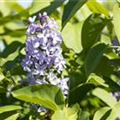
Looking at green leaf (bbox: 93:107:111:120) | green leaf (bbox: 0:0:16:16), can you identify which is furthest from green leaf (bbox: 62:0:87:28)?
green leaf (bbox: 0:0:16:16)

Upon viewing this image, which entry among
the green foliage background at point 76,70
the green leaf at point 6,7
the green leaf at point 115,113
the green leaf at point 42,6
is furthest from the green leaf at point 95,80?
the green leaf at point 6,7

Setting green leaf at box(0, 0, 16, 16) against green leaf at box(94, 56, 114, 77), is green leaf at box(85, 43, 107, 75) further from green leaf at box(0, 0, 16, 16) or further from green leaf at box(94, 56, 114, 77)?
green leaf at box(0, 0, 16, 16)

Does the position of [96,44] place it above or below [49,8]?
below

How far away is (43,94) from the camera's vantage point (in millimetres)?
1486

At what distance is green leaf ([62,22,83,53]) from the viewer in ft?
6.37

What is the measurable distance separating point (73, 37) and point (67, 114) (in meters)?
0.52

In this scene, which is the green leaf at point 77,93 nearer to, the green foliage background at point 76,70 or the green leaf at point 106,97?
the green foliage background at point 76,70

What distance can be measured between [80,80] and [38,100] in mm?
413

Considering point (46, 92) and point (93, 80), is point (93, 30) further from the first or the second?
point (46, 92)

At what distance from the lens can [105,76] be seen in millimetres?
1842

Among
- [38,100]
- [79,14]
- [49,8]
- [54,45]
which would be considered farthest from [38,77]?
[79,14]

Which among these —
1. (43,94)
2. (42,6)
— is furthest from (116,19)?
(42,6)

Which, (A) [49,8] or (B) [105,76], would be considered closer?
(B) [105,76]

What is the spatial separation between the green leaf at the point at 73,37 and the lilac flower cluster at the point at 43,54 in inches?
9.2
